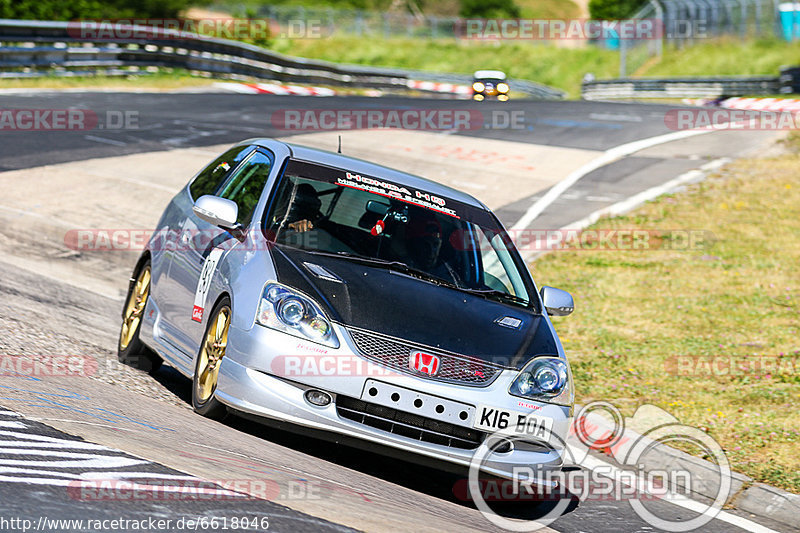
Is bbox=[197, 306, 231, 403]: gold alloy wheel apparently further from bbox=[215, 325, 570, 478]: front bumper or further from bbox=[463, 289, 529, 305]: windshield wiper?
bbox=[463, 289, 529, 305]: windshield wiper

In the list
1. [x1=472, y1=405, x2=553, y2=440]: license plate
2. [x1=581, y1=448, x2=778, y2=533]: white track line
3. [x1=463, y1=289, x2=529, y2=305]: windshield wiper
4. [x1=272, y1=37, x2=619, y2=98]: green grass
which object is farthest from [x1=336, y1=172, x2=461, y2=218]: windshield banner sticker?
[x1=272, y1=37, x2=619, y2=98]: green grass

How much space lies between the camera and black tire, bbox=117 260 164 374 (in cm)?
774

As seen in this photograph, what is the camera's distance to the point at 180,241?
7.44m

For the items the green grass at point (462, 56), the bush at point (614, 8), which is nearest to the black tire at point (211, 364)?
the green grass at point (462, 56)

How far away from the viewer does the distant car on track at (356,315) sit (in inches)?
227

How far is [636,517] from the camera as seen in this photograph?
634 centimetres

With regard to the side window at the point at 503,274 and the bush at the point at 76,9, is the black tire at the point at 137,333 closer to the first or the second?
the side window at the point at 503,274

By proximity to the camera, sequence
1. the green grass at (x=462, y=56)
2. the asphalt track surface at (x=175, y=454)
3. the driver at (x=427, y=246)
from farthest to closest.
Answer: the green grass at (x=462, y=56) → the driver at (x=427, y=246) → the asphalt track surface at (x=175, y=454)

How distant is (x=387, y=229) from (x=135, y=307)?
7.11 feet

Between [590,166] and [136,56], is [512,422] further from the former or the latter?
[136,56]

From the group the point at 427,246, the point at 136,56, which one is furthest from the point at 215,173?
the point at 136,56

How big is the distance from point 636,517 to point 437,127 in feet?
59.4

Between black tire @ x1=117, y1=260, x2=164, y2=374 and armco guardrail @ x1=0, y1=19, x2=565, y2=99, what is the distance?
1954 centimetres

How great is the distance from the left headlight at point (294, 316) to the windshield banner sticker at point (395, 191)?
1.42m
